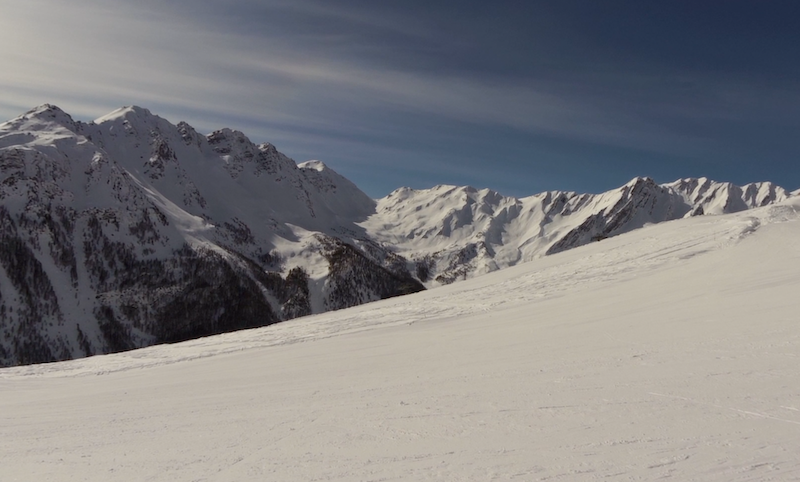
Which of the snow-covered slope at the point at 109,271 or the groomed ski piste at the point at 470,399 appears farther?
the snow-covered slope at the point at 109,271

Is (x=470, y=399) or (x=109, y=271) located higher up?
(x=470, y=399)

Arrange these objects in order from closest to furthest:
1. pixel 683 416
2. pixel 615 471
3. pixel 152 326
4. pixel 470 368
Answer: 1. pixel 615 471
2. pixel 683 416
3. pixel 470 368
4. pixel 152 326

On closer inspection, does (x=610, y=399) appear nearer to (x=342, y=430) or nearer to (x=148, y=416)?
(x=342, y=430)

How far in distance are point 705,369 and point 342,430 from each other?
662 centimetres

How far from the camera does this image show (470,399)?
869cm

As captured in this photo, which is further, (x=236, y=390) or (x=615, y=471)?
(x=236, y=390)

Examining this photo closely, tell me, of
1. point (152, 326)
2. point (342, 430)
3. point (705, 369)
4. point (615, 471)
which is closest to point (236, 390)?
point (342, 430)

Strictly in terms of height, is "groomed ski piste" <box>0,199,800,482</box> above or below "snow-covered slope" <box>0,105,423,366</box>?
above

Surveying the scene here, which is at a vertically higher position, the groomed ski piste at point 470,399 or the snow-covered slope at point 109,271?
the groomed ski piste at point 470,399

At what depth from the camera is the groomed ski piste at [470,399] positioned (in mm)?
6180

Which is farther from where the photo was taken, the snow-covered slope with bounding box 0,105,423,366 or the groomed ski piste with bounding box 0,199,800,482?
the snow-covered slope with bounding box 0,105,423,366

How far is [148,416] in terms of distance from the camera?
33.0ft

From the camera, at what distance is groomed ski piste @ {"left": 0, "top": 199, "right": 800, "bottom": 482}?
6180mm

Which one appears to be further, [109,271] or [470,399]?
[109,271]
